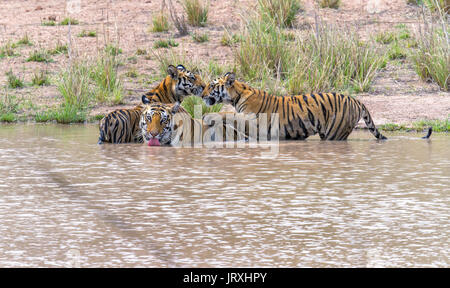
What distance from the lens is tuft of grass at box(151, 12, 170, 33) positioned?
61.4 ft

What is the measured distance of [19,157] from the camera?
9883 mm

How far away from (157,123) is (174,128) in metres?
0.31

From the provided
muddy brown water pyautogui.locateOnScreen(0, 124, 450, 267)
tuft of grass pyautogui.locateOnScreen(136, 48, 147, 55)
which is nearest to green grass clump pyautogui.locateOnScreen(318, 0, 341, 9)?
tuft of grass pyautogui.locateOnScreen(136, 48, 147, 55)

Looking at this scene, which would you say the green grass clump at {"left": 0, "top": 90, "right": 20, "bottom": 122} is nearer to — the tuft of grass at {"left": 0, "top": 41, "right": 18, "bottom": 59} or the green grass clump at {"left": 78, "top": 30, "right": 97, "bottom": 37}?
the tuft of grass at {"left": 0, "top": 41, "right": 18, "bottom": 59}

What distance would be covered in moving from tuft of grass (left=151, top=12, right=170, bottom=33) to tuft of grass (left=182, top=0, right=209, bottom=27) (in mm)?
494

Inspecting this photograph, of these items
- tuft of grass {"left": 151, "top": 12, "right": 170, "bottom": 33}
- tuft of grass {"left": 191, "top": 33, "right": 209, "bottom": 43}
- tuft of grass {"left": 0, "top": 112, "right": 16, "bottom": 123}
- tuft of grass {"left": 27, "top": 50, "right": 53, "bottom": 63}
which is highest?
tuft of grass {"left": 151, "top": 12, "right": 170, "bottom": 33}

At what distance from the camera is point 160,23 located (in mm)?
18750

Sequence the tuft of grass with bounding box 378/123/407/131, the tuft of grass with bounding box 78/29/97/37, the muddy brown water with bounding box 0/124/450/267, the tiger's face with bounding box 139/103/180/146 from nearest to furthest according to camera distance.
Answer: the muddy brown water with bounding box 0/124/450/267 < the tiger's face with bounding box 139/103/180/146 < the tuft of grass with bounding box 378/123/407/131 < the tuft of grass with bounding box 78/29/97/37

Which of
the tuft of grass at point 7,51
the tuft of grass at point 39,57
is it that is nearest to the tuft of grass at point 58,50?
the tuft of grass at point 39,57

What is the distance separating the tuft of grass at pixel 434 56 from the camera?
14.8 m

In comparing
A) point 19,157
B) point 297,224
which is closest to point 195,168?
point 19,157

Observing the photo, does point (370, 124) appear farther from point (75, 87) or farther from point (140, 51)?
point (140, 51)

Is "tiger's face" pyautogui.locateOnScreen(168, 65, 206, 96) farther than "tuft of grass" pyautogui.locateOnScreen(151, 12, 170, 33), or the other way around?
"tuft of grass" pyautogui.locateOnScreen(151, 12, 170, 33)
